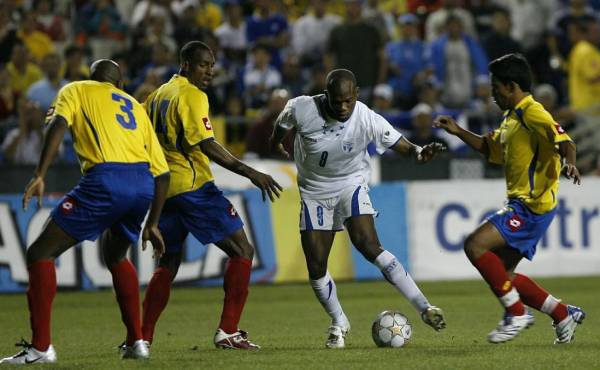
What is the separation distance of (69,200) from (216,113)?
10.4m

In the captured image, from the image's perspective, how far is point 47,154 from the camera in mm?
7746

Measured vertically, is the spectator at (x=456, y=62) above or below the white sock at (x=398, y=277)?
above

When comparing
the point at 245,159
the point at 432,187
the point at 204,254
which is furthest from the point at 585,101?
the point at 204,254

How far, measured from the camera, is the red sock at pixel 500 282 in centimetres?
916

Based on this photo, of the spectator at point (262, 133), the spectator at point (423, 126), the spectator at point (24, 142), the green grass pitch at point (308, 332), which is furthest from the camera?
the spectator at point (423, 126)

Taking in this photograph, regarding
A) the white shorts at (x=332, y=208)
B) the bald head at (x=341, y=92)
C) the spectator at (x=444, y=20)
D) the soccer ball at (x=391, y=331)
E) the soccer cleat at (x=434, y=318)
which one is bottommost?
the soccer ball at (x=391, y=331)

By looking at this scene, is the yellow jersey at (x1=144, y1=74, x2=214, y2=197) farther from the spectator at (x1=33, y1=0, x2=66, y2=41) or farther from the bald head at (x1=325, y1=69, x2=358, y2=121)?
the spectator at (x1=33, y1=0, x2=66, y2=41)

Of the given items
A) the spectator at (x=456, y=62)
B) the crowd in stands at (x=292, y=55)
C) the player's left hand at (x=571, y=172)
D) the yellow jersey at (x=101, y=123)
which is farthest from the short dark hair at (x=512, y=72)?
the spectator at (x=456, y=62)

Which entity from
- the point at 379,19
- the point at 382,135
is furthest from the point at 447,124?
the point at 379,19

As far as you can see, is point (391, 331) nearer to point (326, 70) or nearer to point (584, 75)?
point (326, 70)

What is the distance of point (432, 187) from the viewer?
16.5m

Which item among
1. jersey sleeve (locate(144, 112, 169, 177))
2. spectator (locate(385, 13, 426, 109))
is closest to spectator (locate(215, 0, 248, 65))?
spectator (locate(385, 13, 426, 109))

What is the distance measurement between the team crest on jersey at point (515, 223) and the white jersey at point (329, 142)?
1041 mm

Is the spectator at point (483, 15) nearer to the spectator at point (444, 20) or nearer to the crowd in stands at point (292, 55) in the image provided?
the crowd in stands at point (292, 55)
